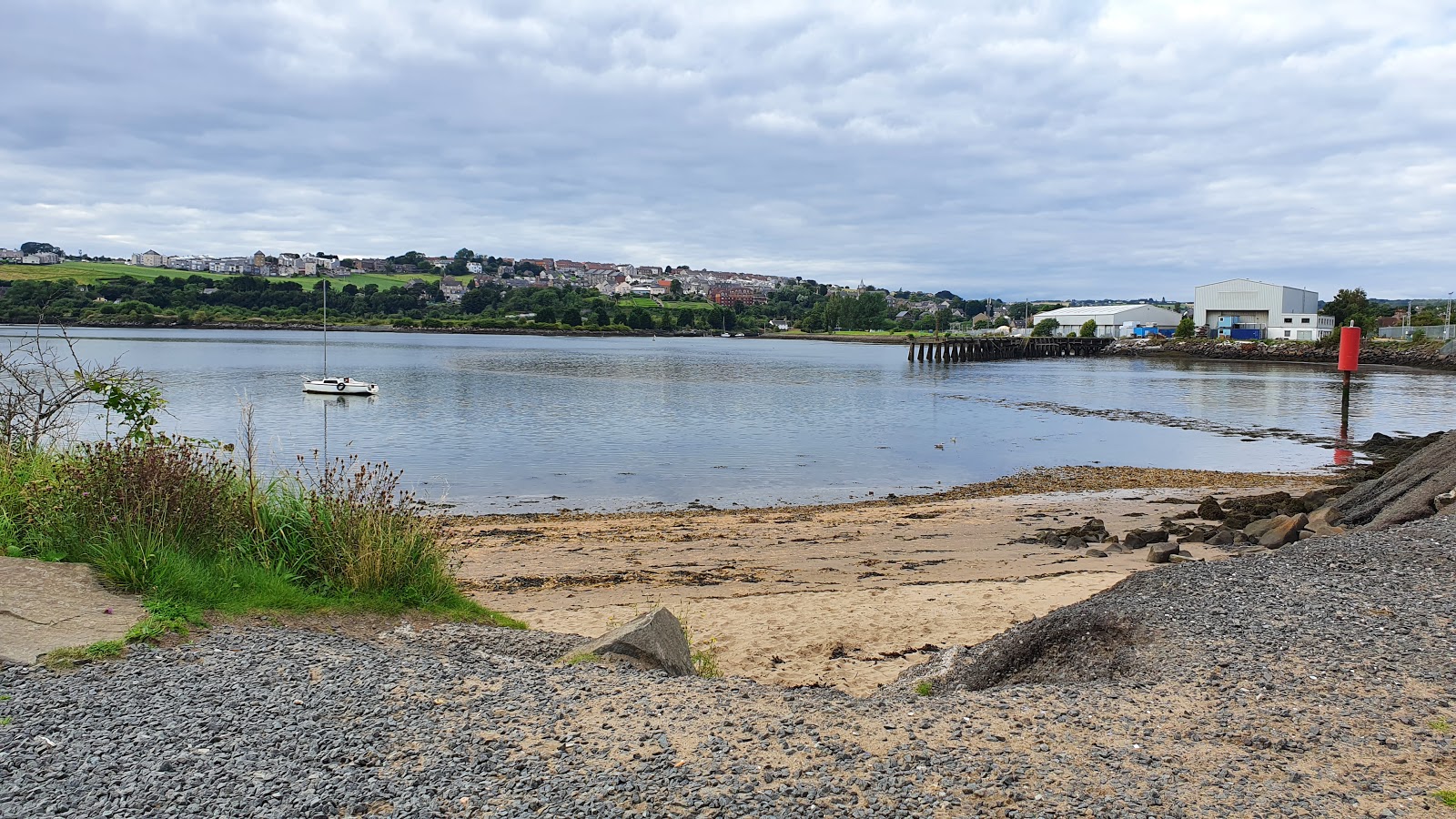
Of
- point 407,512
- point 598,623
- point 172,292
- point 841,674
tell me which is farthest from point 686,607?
point 172,292

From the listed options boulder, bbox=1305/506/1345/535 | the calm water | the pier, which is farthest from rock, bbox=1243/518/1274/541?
the pier

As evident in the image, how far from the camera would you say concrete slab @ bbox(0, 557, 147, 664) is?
18.2ft

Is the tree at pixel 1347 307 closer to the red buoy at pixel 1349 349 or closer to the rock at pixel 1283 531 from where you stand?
the red buoy at pixel 1349 349

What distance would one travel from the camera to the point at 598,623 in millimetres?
9836

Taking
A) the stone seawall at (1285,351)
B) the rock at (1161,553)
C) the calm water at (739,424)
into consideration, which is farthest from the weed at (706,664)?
the stone seawall at (1285,351)

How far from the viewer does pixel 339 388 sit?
46.0 metres

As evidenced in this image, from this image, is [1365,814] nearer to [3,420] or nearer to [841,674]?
[841,674]

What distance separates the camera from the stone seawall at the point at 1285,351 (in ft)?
279

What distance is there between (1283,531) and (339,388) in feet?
140

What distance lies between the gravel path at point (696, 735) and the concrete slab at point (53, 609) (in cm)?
37

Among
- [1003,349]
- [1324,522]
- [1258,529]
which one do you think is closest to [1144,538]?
[1258,529]

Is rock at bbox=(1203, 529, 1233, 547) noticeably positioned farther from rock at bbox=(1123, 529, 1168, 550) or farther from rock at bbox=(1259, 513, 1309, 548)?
rock at bbox=(1123, 529, 1168, 550)

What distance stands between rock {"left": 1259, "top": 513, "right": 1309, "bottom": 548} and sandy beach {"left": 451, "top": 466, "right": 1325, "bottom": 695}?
883 mm

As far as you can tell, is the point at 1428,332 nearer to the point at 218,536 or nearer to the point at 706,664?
the point at 706,664
